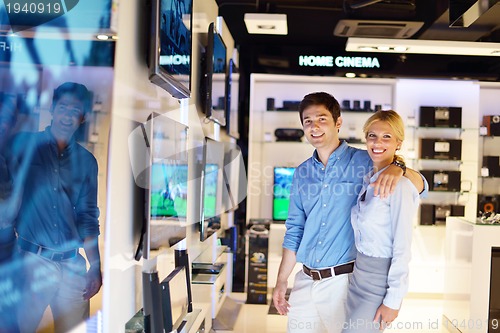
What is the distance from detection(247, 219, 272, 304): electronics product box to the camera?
573 cm

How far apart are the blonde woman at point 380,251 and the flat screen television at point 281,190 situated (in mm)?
3985

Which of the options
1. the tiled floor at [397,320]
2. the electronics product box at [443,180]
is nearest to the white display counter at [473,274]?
the tiled floor at [397,320]

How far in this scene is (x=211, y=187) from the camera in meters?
3.99

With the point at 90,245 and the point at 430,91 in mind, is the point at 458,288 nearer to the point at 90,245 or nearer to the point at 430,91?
the point at 430,91

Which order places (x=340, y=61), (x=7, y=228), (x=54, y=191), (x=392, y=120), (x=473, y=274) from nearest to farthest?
(x=7, y=228) → (x=54, y=191) → (x=392, y=120) → (x=473, y=274) → (x=340, y=61)

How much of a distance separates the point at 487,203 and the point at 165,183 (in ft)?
17.2

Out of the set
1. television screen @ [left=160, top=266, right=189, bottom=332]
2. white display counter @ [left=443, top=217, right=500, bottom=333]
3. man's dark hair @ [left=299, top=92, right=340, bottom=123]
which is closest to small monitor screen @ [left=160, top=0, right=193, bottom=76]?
man's dark hair @ [left=299, top=92, right=340, bottom=123]

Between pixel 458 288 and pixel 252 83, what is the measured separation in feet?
10.8

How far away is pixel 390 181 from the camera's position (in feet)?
7.48

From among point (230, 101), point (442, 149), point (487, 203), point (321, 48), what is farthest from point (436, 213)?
point (230, 101)

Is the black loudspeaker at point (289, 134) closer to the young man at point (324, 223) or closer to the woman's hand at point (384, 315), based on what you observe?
the young man at point (324, 223)

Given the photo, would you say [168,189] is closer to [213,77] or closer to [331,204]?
[331,204]

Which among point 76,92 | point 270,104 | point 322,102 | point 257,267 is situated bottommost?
point 257,267

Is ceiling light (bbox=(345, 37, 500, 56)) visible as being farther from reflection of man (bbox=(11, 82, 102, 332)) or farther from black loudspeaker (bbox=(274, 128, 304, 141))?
reflection of man (bbox=(11, 82, 102, 332))
